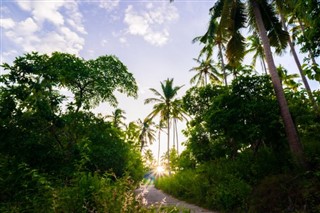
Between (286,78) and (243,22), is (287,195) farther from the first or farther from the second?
(286,78)

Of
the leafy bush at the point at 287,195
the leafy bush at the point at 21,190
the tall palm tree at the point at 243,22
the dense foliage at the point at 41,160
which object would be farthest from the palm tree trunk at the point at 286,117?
the leafy bush at the point at 21,190

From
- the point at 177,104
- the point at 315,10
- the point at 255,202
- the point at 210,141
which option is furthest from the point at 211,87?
the point at 177,104

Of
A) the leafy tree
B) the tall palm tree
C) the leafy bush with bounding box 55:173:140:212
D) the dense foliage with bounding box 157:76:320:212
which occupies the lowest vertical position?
the leafy bush with bounding box 55:173:140:212

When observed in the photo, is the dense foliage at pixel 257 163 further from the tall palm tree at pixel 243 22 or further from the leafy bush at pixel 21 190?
the leafy bush at pixel 21 190

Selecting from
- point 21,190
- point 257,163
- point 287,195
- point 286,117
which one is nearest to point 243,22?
point 286,117

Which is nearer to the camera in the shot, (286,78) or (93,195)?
(93,195)

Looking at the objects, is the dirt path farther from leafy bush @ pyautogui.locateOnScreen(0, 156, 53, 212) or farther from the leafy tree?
the leafy tree

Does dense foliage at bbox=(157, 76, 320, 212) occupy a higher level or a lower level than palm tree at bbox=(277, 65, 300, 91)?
lower

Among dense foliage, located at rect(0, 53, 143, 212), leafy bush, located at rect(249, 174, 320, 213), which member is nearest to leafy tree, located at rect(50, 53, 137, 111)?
dense foliage, located at rect(0, 53, 143, 212)

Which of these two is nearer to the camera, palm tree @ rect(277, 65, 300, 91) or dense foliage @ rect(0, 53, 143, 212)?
dense foliage @ rect(0, 53, 143, 212)

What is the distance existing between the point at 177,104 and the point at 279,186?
24.4m

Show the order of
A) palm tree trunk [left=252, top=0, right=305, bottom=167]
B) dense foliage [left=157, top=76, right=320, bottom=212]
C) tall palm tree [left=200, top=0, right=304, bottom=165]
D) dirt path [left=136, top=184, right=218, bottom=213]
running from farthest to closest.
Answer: tall palm tree [left=200, top=0, right=304, bottom=165]
palm tree trunk [left=252, top=0, right=305, bottom=167]
dense foliage [left=157, top=76, right=320, bottom=212]
dirt path [left=136, top=184, right=218, bottom=213]

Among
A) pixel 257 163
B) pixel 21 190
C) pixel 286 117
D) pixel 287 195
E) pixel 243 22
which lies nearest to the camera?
pixel 21 190

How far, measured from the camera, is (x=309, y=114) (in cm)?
1156
